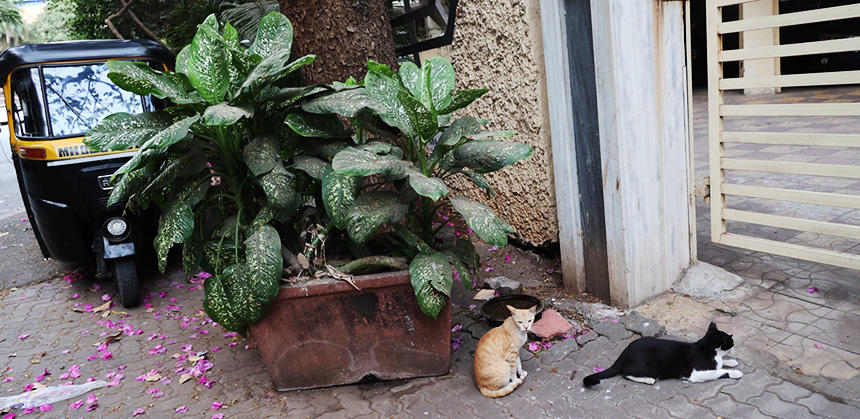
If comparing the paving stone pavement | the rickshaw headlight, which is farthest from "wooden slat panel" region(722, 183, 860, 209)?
the rickshaw headlight

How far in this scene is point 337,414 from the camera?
2.75 meters

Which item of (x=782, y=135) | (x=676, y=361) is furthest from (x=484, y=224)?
(x=782, y=135)

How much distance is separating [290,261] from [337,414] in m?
0.73

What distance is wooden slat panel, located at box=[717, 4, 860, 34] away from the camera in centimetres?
274

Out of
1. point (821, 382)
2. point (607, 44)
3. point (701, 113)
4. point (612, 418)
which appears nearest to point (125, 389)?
point (612, 418)

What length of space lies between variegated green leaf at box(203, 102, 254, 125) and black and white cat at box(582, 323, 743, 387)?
1830 mm

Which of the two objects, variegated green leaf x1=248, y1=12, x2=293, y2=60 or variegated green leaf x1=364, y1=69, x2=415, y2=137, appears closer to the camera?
variegated green leaf x1=364, y1=69, x2=415, y2=137

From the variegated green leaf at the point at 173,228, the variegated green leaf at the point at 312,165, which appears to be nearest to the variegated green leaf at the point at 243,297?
the variegated green leaf at the point at 173,228

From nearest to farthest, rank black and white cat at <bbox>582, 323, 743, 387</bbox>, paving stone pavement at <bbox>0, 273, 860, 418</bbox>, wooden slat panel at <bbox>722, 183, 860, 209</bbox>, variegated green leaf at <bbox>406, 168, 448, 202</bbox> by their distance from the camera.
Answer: variegated green leaf at <bbox>406, 168, 448, 202</bbox>, paving stone pavement at <bbox>0, 273, 860, 418</bbox>, black and white cat at <bbox>582, 323, 743, 387</bbox>, wooden slat panel at <bbox>722, 183, 860, 209</bbox>

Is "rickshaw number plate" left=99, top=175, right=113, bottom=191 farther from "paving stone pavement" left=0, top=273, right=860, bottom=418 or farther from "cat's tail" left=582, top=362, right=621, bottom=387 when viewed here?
"cat's tail" left=582, top=362, right=621, bottom=387

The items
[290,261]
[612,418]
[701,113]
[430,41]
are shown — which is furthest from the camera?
[701,113]

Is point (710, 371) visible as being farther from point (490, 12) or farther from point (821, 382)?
point (490, 12)

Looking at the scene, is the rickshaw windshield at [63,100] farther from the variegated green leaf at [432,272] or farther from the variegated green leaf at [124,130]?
the variegated green leaf at [432,272]

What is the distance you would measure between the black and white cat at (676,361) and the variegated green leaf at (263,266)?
141 cm
